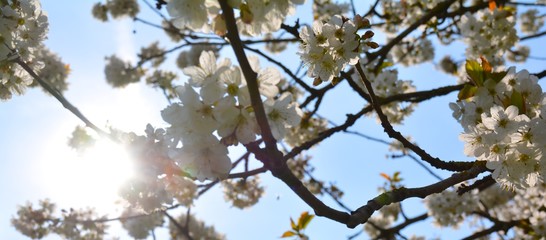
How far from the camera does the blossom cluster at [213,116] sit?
1.56 m

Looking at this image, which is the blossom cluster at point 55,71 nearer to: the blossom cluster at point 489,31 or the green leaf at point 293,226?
the green leaf at point 293,226

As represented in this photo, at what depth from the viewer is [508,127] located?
2.03 m

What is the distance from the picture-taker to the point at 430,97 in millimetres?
3916

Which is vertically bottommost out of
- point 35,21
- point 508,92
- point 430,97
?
point 508,92

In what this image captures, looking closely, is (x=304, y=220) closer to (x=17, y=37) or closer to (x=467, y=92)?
(x=467, y=92)

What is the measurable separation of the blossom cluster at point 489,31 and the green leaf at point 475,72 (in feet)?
8.53

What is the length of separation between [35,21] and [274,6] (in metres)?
1.83

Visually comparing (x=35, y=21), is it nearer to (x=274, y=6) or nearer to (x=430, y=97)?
(x=274, y=6)

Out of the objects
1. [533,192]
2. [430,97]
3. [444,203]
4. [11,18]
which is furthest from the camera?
[533,192]

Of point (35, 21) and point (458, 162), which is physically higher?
point (35, 21)

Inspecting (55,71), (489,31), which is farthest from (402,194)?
(55,71)

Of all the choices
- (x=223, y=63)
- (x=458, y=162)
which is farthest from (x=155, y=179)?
(x=458, y=162)

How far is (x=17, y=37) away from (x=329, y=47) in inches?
72.4

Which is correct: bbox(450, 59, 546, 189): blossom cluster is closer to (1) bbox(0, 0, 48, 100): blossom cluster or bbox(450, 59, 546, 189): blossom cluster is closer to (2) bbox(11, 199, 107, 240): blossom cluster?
(1) bbox(0, 0, 48, 100): blossom cluster
